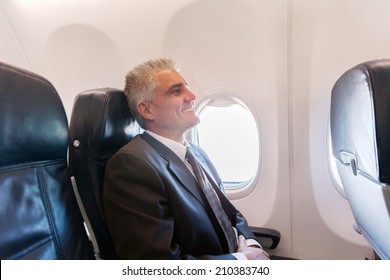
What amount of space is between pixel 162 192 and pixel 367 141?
72cm

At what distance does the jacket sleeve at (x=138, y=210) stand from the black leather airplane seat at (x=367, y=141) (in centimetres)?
60

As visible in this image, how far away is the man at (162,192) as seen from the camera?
0.88 metres

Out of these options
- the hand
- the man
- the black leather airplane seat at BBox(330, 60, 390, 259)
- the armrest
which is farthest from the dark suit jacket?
the armrest

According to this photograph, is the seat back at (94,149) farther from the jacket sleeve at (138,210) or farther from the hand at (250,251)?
the hand at (250,251)

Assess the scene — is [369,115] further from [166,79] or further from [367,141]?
[166,79]

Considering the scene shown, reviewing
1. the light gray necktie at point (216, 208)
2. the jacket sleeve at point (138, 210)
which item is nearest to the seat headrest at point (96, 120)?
the jacket sleeve at point (138, 210)

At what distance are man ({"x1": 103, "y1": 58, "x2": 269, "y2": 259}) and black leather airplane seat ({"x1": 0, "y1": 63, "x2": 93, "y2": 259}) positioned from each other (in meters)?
0.17

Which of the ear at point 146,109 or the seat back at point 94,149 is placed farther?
the ear at point 146,109

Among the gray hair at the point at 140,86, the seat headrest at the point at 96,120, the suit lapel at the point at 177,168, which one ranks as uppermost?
the gray hair at the point at 140,86

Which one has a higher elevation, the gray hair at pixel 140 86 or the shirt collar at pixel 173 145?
the gray hair at pixel 140 86

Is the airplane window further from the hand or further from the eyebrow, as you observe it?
the hand

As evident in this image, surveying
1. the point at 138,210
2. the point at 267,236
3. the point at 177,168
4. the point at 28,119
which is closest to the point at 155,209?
the point at 138,210

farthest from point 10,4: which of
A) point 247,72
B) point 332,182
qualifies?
point 332,182
